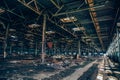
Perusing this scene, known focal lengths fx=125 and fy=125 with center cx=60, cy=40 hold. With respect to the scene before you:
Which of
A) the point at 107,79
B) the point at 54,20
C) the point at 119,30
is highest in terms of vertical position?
the point at 54,20

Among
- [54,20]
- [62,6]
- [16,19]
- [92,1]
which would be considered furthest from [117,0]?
[16,19]

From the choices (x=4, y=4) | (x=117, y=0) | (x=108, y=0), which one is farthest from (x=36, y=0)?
(x=117, y=0)

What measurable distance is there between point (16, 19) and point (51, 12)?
4771 mm

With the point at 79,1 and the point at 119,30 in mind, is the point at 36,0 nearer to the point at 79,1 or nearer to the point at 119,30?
the point at 79,1

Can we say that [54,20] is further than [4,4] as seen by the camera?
Yes

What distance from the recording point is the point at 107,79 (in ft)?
22.7

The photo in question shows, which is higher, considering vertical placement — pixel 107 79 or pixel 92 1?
pixel 92 1

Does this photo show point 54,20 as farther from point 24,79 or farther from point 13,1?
point 24,79

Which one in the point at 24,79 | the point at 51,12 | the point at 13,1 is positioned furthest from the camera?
the point at 51,12

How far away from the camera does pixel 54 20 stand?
47.5 ft

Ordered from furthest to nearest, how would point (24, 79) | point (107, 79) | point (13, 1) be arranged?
point (13, 1), point (107, 79), point (24, 79)

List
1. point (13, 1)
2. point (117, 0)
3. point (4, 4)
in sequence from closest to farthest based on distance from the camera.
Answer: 1. point (117, 0)
2. point (13, 1)
3. point (4, 4)

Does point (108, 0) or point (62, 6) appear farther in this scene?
point (62, 6)

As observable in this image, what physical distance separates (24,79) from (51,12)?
24.8 feet
